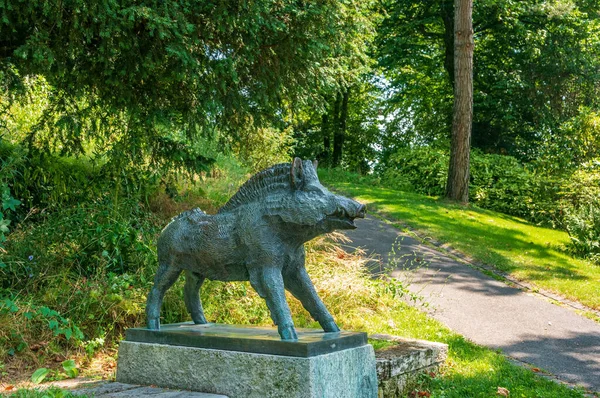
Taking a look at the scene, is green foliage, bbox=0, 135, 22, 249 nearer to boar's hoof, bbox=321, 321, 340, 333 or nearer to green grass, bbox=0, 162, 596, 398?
green grass, bbox=0, 162, 596, 398

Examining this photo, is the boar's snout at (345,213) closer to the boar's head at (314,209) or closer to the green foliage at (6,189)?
the boar's head at (314,209)

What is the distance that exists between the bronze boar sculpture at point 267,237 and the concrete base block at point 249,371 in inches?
9.9

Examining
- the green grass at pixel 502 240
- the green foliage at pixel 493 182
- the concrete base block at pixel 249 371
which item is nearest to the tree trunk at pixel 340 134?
the green foliage at pixel 493 182

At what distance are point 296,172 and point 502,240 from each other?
33.1 ft

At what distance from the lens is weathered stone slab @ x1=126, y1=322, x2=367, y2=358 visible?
3.98 metres

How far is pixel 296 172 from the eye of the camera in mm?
4258

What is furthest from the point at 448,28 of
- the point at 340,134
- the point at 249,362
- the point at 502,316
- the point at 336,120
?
the point at 249,362

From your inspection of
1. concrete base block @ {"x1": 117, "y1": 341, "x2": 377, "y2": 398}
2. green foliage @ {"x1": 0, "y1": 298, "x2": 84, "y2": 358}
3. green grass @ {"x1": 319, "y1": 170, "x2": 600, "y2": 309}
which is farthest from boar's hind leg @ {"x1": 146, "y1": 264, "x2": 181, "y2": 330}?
green grass @ {"x1": 319, "y1": 170, "x2": 600, "y2": 309}

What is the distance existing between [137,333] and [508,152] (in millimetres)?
22400

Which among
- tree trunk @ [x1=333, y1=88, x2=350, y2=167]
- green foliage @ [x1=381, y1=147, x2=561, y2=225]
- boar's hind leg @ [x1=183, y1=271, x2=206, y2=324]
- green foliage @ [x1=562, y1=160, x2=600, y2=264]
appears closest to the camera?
boar's hind leg @ [x1=183, y1=271, x2=206, y2=324]

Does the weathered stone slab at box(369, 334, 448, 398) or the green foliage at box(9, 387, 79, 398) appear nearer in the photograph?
the green foliage at box(9, 387, 79, 398)

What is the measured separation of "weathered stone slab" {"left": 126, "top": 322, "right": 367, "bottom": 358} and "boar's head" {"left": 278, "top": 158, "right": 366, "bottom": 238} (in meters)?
0.77

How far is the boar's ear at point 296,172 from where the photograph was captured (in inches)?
167

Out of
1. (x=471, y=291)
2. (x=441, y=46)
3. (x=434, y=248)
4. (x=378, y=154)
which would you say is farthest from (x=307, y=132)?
(x=471, y=291)
